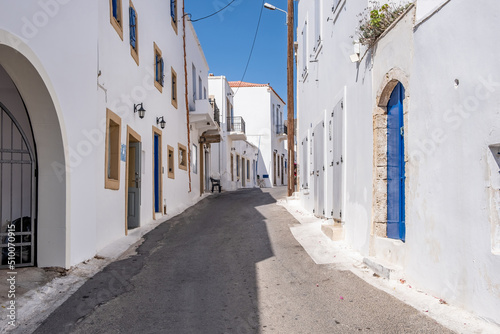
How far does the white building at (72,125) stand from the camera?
627cm

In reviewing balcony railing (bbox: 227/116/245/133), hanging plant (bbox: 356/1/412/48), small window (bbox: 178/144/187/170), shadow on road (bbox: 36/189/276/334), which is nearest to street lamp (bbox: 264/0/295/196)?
small window (bbox: 178/144/187/170)

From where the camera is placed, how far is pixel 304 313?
501 cm

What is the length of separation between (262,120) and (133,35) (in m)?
28.3

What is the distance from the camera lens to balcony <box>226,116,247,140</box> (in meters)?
30.0

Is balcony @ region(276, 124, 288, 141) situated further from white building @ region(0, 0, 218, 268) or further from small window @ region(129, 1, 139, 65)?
small window @ region(129, 1, 139, 65)

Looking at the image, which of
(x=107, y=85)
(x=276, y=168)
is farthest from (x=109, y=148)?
(x=276, y=168)

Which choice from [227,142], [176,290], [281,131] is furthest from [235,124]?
[176,290]

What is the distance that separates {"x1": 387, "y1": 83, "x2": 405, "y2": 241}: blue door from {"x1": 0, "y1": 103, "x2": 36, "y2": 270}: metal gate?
16.6 feet

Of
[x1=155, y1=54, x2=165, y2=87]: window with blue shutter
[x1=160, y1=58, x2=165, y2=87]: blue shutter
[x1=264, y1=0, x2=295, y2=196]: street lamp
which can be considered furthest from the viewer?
[x1=264, y1=0, x2=295, y2=196]: street lamp

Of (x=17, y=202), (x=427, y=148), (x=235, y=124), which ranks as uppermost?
(x=235, y=124)

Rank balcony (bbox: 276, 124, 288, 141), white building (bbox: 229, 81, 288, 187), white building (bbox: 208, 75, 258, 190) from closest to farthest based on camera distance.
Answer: white building (bbox: 208, 75, 258, 190) < white building (bbox: 229, 81, 288, 187) < balcony (bbox: 276, 124, 288, 141)

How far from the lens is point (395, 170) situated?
678cm

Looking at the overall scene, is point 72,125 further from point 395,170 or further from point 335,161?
point 335,161

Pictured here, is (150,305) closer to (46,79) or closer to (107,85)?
(46,79)
